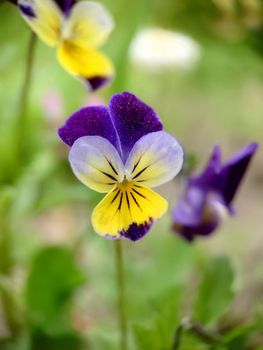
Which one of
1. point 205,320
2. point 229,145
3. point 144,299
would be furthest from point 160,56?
point 205,320

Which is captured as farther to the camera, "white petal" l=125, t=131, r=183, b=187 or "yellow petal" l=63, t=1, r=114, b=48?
"yellow petal" l=63, t=1, r=114, b=48

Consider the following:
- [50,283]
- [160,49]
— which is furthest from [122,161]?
[160,49]

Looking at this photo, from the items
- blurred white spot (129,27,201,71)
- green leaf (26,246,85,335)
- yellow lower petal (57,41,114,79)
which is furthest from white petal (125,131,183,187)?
blurred white spot (129,27,201,71)

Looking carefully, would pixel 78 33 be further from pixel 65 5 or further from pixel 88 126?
pixel 88 126

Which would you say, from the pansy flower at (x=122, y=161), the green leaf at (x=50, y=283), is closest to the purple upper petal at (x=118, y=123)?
the pansy flower at (x=122, y=161)

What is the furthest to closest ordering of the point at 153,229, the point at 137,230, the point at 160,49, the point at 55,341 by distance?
the point at 160,49
the point at 153,229
the point at 55,341
the point at 137,230

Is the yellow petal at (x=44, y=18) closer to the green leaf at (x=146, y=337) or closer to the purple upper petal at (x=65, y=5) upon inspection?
the purple upper petal at (x=65, y=5)

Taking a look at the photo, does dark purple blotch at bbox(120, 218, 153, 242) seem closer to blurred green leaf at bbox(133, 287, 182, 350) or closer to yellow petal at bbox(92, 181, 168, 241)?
yellow petal at bbox(92, 181, 168, 241)
